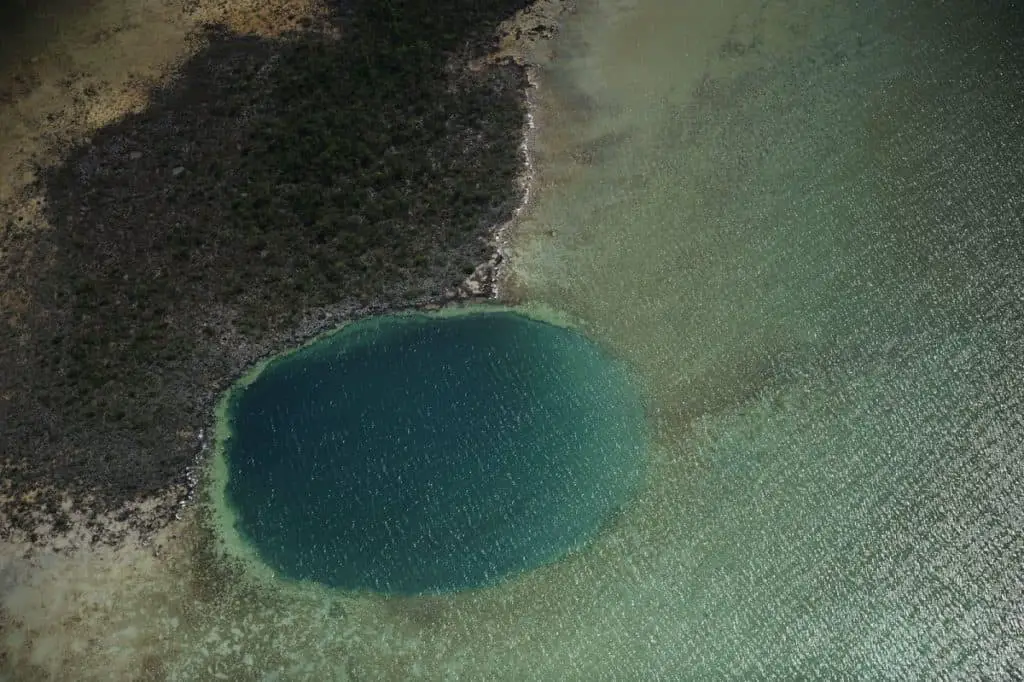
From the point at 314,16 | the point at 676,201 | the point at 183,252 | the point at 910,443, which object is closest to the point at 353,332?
the point at 183,252

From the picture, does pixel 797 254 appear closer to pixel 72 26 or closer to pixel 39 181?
pixel 39 181

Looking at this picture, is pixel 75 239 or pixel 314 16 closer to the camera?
pixel 75 239

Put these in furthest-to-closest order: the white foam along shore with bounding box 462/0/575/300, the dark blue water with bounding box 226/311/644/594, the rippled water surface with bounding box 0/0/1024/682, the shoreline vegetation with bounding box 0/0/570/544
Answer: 1. the white foam along shore with bounding box 462/0/575/300
2. the shoreline vegetation with bounding box 0/0/570/544
3. the dark blue water with bounding box 226/311/644/594
4. the rippled water surface with bounding box 0/0/1024/682

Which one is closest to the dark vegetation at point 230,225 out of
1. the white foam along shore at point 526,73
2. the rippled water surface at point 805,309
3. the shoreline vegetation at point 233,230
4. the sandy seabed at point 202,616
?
the shoreline vegetation at point 233,230

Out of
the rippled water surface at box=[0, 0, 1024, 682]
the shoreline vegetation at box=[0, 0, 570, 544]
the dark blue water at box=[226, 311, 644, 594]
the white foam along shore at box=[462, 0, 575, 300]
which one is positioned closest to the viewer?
the rippled water surface at box=[0, 0, 1024, 682]

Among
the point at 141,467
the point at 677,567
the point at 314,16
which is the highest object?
the point at 314,16

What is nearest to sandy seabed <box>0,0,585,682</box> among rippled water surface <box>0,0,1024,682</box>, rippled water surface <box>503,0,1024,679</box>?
rippled water surface <box>0,0,1024,682</box>

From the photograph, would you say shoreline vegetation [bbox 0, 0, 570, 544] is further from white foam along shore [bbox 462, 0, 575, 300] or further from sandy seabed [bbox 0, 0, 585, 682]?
sandy seabed [bbox 0, 0, 585, 682]
